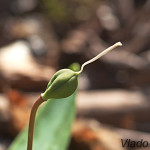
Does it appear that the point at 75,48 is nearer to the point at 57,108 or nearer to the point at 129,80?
the point at 129,80

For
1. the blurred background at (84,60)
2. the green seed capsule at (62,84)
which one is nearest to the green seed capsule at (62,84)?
the green seed capsule at (62,84)

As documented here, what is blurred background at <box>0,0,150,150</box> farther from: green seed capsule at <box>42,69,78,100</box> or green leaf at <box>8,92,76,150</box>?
green seed capsule at <box>42,69,78,100</box>

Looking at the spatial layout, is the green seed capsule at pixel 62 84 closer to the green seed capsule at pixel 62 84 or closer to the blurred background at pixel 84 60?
the green seed capsule at pixel 62 84

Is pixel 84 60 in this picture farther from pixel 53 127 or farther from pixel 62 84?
pixel 62 84

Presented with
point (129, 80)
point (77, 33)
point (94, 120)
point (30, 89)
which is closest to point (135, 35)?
point (77, 33)

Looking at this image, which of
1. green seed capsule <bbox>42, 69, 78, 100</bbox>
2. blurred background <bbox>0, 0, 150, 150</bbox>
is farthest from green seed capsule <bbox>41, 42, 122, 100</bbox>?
blurred background <bbox>0, 0, 150, 150</bbox>

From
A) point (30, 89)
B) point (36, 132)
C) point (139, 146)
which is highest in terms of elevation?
point (36, 132)

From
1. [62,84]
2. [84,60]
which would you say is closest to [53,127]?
[62,84]
